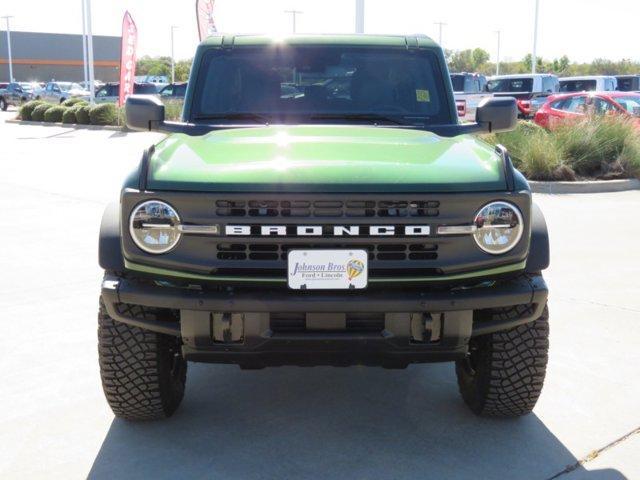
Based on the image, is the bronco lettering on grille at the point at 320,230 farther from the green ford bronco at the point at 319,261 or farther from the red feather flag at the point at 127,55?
the red feather flag at the point at 127,55

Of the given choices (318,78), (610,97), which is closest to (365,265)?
(318,78)

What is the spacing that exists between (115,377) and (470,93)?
2445 centimetres

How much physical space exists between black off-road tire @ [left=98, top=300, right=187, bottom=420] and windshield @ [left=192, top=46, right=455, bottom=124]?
1519 mm

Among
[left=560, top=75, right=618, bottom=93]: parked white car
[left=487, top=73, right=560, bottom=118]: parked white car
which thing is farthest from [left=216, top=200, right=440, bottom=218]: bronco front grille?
[left=560, top=75, right=618, bottom=93]: parked white car

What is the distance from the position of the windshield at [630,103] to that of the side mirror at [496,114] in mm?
14284

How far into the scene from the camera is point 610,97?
58.3 feet

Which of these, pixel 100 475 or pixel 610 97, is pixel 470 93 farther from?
pixel 100 475

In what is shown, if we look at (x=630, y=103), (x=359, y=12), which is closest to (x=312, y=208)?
(x=359, y=12)

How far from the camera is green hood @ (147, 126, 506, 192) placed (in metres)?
3.06

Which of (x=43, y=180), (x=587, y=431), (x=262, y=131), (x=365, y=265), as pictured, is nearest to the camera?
(x=365, y=265)

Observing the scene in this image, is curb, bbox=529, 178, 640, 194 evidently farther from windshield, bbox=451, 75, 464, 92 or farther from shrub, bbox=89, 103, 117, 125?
shrub, bbox=89, 103, 117, 125

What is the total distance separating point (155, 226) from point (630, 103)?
17048 mm

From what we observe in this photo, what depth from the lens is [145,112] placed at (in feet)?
14.1

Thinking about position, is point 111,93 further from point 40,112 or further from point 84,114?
point 84,114
